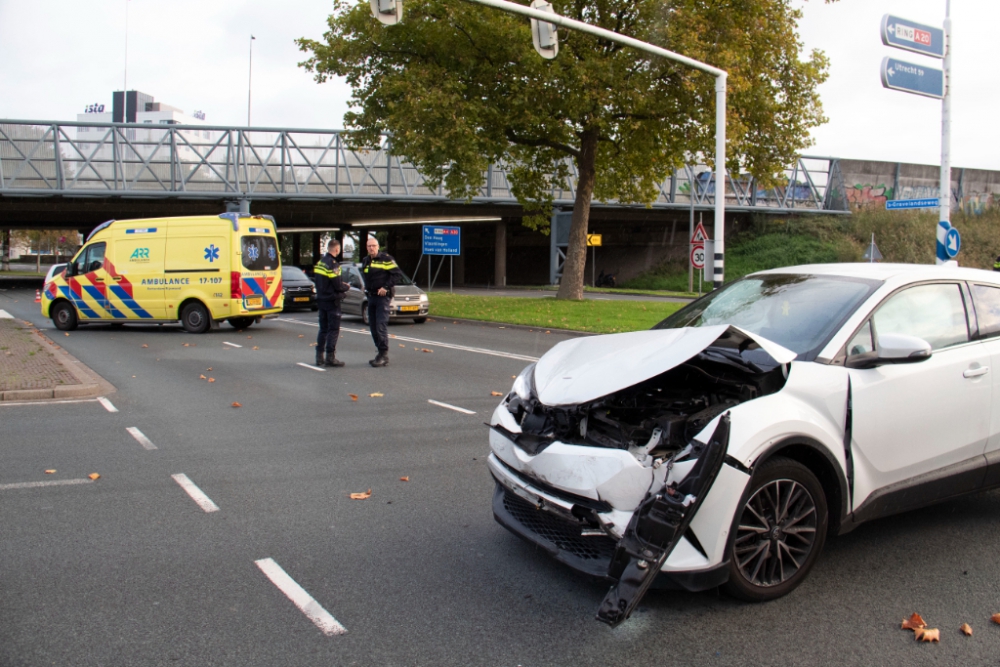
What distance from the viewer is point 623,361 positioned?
400 cm

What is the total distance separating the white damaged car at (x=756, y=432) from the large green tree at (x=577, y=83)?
55.4ft

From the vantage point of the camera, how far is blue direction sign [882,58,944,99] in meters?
14.3

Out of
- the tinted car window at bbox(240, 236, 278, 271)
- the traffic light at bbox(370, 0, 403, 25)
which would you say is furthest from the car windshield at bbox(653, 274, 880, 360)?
the tinted car window at bbox(240, 236, 278, 271)

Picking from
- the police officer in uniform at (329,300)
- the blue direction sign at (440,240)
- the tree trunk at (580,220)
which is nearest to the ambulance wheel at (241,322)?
the police officer in uniform at (329,300)

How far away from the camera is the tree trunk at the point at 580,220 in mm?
24453

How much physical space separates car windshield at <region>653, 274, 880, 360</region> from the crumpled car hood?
0.25 m

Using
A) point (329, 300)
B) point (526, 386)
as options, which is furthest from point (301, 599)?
point (329, 300)

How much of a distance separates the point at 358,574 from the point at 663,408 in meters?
1.76

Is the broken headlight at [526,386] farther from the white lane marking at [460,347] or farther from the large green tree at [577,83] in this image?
the large green tree at [577,83]

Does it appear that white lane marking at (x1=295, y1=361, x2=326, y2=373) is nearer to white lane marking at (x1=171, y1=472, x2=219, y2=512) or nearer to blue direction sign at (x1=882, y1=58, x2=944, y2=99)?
white lane marking at (x1=171, y1=472, x2=219, y2=512)

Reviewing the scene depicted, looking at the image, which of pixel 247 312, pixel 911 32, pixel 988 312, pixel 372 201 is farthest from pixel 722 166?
pixel 372 201

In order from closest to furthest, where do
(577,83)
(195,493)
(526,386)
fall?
(526,386) < (195,493) < (577,83)

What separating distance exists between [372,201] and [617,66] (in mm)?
20024

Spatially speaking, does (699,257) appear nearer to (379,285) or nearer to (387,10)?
(379,285)
